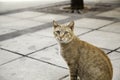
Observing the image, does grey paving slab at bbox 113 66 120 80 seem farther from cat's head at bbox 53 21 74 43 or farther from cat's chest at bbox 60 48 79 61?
cat's head at bbox 53 21 74 43

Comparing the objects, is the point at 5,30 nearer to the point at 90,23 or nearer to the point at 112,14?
the point at 90,23

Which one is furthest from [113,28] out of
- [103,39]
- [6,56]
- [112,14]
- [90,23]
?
[6,56]

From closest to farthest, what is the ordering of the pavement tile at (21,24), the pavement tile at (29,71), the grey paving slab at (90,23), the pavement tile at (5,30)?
1. the pavement tile at (29,71)
2. the pavement tile at (5,30)
3. the grey paving slab at (90,23)
4. the pavement tile at (21,24)

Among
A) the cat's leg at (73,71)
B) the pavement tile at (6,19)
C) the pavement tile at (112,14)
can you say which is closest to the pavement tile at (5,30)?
the pavement tile at (6,19)

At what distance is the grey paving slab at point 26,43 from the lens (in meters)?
5.65

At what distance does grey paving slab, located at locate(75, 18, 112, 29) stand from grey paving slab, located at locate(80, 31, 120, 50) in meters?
0.83

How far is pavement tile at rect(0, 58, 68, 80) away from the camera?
4227 mm

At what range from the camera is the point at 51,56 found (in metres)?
5.12

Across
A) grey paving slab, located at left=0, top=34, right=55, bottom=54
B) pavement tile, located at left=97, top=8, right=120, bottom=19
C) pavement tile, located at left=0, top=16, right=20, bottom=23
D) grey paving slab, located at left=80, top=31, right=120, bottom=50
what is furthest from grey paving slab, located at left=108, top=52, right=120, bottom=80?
pavement tile, located at left=0, top=16, right=20, bottom=23

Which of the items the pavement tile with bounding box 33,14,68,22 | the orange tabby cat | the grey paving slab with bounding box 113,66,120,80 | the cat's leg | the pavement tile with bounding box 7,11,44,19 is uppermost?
the orange tabby cat

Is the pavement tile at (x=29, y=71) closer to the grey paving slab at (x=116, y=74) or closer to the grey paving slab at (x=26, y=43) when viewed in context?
the grey paving slab at (x=26, y=43)

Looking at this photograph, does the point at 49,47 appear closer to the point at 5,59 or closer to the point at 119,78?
the point at 5,59

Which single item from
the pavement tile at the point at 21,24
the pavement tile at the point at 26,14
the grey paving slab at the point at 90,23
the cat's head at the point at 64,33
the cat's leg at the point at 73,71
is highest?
the cat's head at the point at 64,33

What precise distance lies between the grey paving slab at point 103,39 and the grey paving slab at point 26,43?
1.00 m
